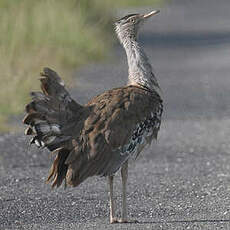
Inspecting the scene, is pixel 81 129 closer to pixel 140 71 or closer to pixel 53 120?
pixel 53 120

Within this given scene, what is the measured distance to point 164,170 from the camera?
36.2ft

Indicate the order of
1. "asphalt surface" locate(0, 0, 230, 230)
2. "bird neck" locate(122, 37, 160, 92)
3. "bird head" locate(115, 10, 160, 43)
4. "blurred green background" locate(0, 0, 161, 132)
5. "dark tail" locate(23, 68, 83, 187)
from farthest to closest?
"blurred green background" locate(0, 0, 161, 132) → "bird head" locate(115, 10, 160, 43) → "bird neck" locate(122, 37, 160, 92) → "asphalt surface" locate(0, 0, 230, 230) → "dark tail" locate(23, 68, 83, 187)

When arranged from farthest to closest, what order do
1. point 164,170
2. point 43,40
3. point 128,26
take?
point 43,40, point 164,170, point 128,26

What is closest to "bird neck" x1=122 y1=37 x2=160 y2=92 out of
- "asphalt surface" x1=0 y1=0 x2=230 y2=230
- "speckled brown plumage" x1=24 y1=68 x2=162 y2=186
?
"speckled brown plumage" x1=24 y1=68 x2=162 y2=186

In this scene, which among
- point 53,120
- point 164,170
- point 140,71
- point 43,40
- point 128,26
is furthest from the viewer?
point 43,40

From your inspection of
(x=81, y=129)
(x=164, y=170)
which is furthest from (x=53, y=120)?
(x=164, y=170)

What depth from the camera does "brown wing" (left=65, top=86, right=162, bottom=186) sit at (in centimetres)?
781

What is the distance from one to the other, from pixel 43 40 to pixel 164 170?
28.6ft

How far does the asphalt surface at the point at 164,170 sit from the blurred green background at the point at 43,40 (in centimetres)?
46

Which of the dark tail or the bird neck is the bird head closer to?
the bird neck

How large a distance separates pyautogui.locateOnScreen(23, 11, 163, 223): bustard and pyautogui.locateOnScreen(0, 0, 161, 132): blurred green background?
573cm

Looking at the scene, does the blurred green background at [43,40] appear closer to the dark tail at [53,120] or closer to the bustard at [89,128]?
the bustard at [89,128]

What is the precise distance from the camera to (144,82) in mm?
8625

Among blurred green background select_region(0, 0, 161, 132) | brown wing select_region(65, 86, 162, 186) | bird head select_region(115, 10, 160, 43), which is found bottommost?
blurred green background select_region(0, 0, 161, 132)
